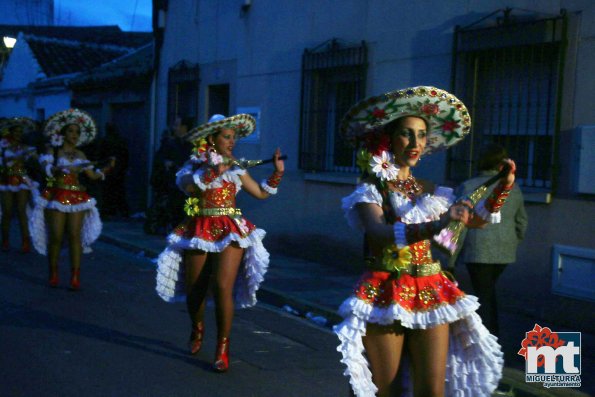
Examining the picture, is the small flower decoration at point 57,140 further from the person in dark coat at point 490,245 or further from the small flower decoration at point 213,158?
the person in dark coat at point 490,245

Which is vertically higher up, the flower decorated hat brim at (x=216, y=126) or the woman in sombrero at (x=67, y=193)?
the flower decorated hat brim at (x=216, y=126)

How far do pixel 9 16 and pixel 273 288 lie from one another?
4085cm

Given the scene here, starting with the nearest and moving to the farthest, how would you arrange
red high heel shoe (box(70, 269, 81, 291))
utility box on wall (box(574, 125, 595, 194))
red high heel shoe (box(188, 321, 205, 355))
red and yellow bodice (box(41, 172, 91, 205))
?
1. red high heel shoe (box(188, 321, 205, 355))
2. utility box on wall (box(574, 125, 595, 194))
3. red and yellow bodice (box(41, 172, 91, 205))
4. red high heel shoe (box(70, 269, 81, 291))

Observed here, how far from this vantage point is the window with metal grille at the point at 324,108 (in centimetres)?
1175

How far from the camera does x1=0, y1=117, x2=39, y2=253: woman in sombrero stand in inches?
482

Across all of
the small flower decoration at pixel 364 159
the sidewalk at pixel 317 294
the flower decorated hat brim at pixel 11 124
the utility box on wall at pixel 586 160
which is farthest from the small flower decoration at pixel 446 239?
the flower decorated hat brim at pixel 11 124

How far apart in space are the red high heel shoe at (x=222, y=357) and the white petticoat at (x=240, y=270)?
0.57 m

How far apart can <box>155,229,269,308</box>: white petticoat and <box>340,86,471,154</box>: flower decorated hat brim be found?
229 cm

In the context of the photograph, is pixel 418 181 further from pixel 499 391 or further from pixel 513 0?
pixel 513 0

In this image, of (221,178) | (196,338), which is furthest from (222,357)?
(221,178)

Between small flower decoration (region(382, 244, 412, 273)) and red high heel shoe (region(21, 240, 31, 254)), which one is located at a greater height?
small flower decoration (region(382, 244, 412, 273))

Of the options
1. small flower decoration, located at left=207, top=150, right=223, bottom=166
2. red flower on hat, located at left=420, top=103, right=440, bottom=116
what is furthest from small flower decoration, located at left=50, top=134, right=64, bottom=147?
red flower on hat, located at left=420, top=103, right=440, bottom=116

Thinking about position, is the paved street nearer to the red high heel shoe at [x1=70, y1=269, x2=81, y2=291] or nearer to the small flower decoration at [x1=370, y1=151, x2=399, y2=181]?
the red high heel shoe at [x1=70, y1=269, x2=81, y2=291]

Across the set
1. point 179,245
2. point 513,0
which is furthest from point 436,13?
point 179,245
